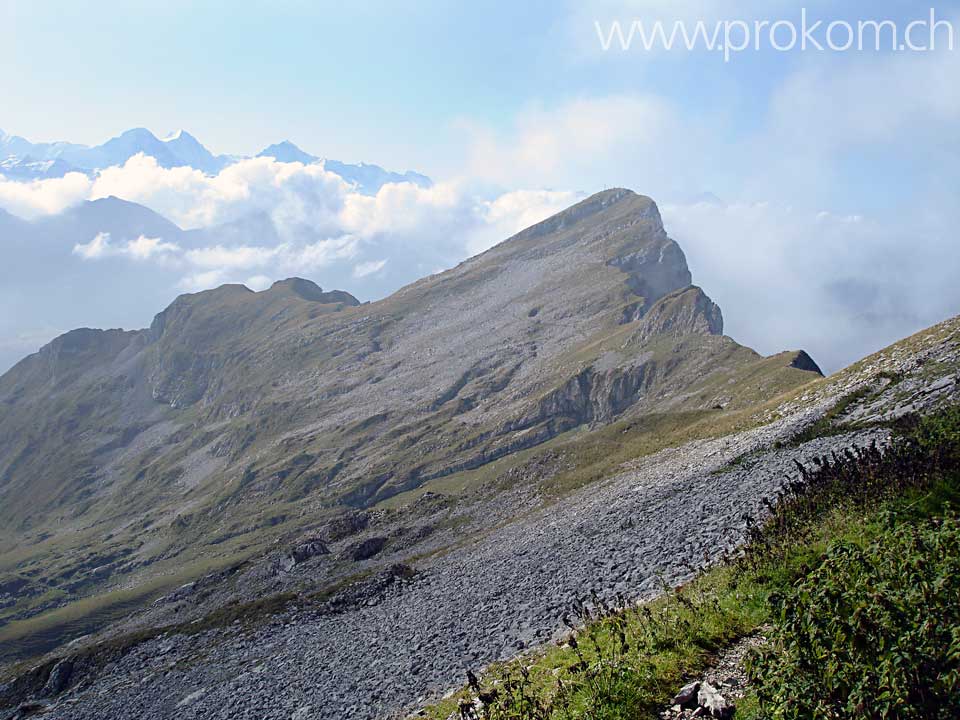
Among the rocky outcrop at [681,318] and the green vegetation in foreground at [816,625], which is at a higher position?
the rocky outcrop at [681,318]

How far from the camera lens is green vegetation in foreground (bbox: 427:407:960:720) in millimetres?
8336

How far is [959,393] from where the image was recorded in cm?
3438

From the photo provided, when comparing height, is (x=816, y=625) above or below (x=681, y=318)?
below

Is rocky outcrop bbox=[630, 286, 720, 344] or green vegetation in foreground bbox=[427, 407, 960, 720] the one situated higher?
rocky outcrop bbox=[630, 286, 720, 344]

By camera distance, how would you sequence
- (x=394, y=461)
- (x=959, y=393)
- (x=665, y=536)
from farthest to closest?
(x=394, y=461)
(x=959, y=393)
(x=665, y=536)

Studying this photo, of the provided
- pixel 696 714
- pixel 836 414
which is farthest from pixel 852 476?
Answer: pixel 836 414

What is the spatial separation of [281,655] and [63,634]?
118 m

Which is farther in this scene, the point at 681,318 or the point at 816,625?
the point at 681,318

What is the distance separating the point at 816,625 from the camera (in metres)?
9.16

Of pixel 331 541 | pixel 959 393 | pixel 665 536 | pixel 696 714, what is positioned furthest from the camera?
pixel 331 541

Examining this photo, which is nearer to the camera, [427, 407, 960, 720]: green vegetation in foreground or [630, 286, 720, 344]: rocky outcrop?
[427, 407, 960, 720]: green vegetation in foreground

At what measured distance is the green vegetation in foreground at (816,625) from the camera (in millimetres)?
8336

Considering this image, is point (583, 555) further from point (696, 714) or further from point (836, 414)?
point (696, 714)

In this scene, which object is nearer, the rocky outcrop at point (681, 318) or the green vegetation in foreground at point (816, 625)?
the green vegetation in foreground at point (816, 625)
